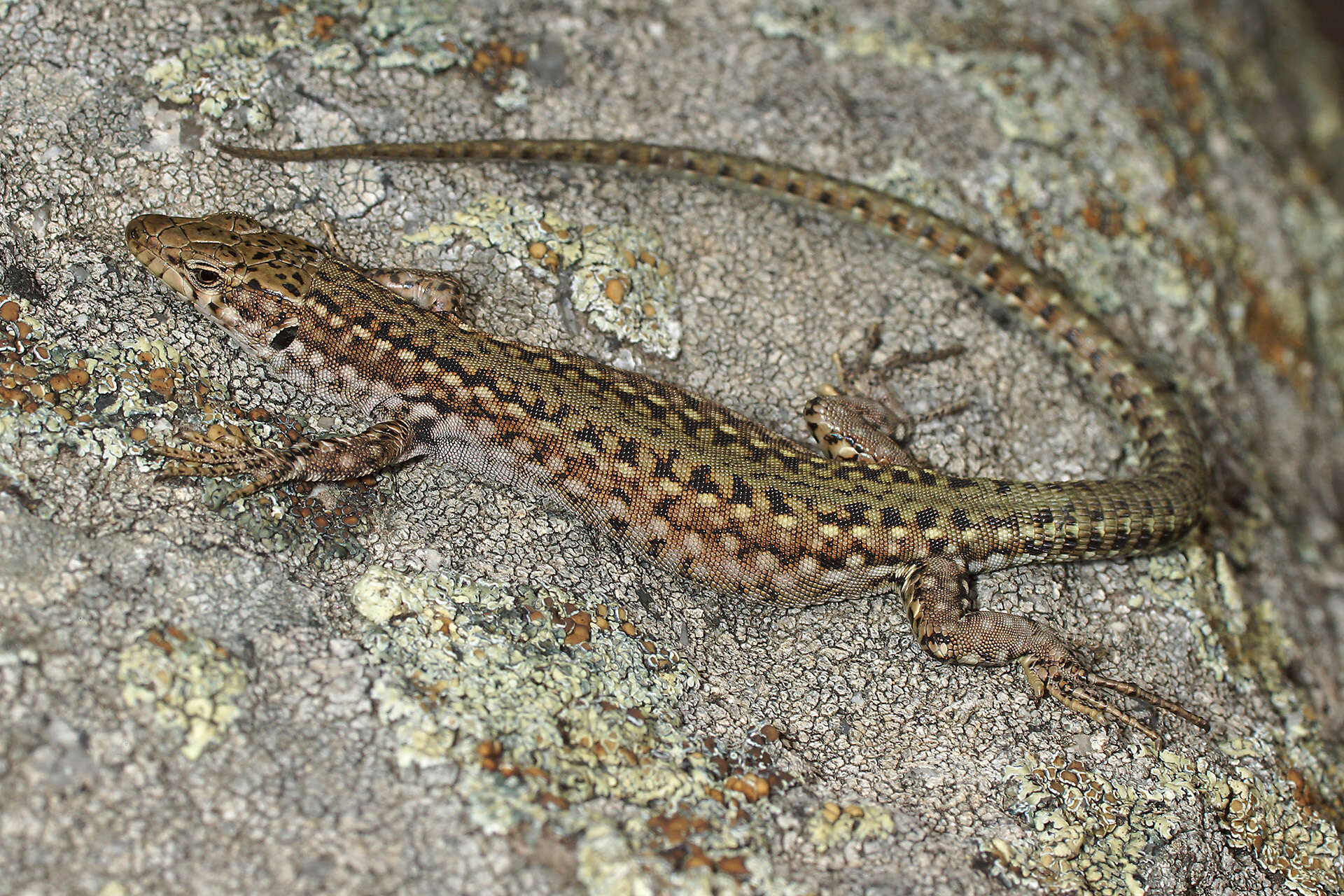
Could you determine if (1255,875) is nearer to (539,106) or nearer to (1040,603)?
(1040,603)

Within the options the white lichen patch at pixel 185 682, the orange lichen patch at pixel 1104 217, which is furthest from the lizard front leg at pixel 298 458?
the orange lichen patch at pixel 1104 217

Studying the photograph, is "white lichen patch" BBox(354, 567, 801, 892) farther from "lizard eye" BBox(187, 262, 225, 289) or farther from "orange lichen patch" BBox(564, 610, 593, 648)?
"lizard eye" BBox(187, 262, 225, 289)

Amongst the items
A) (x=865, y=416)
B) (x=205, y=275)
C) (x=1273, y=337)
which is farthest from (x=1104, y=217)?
(x=205, y=275)

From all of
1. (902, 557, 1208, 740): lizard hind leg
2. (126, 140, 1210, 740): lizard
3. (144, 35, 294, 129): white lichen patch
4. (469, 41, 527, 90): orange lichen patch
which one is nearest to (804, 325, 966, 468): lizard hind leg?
(126, 140, 1210, 740): lizard

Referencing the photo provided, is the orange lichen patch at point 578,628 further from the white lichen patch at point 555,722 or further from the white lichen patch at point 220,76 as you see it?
the white lichen patch at point 220,76

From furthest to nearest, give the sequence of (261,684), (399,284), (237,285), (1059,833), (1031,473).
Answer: (1031,473), (399,284), (237,285), (1059,833), (261,684)

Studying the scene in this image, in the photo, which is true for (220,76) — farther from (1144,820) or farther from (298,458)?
(1144,820)

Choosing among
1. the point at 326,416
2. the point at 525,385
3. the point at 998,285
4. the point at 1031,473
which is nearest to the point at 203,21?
the point at 326,416
